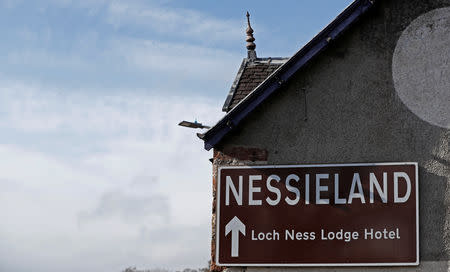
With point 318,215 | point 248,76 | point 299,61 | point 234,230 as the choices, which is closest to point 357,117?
point 299,61

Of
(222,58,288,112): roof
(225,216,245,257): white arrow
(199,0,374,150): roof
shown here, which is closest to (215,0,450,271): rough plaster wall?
(199,0,374,150): roof

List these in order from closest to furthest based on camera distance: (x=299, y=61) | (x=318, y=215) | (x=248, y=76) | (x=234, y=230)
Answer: (x=318, y=215) < (x=234, y=230) < (x=299, y=61) < (x=248, y=76)

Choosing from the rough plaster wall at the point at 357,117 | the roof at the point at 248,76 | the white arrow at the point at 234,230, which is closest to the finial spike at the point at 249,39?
the roof at the point at 248,76

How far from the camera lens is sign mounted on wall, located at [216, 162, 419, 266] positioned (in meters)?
12.3

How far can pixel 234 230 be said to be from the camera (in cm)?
1280

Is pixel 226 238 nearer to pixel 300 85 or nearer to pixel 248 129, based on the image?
pixel 248 129

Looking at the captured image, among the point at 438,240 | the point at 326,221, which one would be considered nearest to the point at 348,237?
the point at 326,221

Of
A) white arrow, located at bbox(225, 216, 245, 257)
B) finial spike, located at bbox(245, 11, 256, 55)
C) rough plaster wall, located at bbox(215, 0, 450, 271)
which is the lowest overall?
white arrow, located at bbox(225, 216, 245, 257)

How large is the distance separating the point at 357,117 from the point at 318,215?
158 centimetres

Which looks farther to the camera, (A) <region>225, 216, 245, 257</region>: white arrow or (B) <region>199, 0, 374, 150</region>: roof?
(B) <region>199, 0, 374, 150</region>: roof

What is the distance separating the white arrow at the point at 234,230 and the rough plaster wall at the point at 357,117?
1.72 feet

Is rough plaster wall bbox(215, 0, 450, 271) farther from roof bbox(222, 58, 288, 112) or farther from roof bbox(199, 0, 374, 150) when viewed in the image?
roof bbox(222, 58, 288, 112)

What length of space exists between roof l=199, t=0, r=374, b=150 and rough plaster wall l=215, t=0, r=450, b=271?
18 centimetres

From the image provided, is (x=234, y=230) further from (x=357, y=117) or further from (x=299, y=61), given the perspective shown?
(x=299, y=61)
